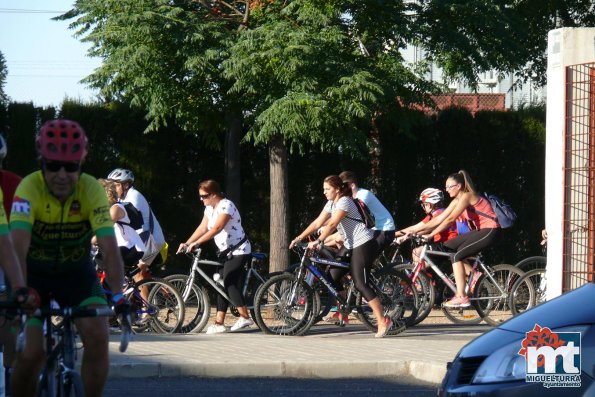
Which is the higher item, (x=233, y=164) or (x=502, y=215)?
(x=233, y=164)

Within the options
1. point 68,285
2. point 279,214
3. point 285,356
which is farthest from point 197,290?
point 68,285

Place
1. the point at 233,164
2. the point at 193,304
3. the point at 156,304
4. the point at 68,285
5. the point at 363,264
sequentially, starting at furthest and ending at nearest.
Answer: the point at 233,164
the point at 193,304
the point at 156,304
the point at 363,264
the point at 68,285

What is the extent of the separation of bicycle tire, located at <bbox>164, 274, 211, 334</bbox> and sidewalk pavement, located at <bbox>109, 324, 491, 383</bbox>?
0.41m

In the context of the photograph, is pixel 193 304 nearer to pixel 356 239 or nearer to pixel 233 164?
pixel 356 239

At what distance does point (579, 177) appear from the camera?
1227 cm

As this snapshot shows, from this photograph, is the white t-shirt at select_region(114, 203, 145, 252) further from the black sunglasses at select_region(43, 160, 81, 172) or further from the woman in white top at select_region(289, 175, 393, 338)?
the black sunglasses at select_region(43, 160, 81, 172)

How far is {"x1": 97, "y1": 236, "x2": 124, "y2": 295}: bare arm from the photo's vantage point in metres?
5.97

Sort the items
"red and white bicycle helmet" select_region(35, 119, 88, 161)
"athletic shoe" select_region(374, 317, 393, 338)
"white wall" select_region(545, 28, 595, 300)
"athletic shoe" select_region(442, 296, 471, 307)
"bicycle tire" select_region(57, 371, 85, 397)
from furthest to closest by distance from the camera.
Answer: "athletic shoe" select_region(442, 296, 471, 307)
"athletic shoe" select_region(374, 317, 393, 338)
"white wall" select_region(545, 28, 595, 300)
"red and white bicycle helmet" select_region(35, 119, 88, 161)
"bicycle tire" select_region(57, 371, 85, 397)

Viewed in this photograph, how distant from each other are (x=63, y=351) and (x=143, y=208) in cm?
790

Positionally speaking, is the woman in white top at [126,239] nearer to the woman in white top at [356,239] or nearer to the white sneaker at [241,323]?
the white sneaker at [241,323]

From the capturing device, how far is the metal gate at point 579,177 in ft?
39.4

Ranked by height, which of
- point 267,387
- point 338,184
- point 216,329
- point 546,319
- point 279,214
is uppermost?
point 338,184

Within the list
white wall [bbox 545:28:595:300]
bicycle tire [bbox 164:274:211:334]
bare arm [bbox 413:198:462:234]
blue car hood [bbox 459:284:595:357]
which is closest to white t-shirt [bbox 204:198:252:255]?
bicycle tire [bbox 164:274:211:334]

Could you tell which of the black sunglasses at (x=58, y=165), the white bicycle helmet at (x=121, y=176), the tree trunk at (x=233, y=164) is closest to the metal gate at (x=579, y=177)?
the white bicycle helmet at (x=121, y=176)
